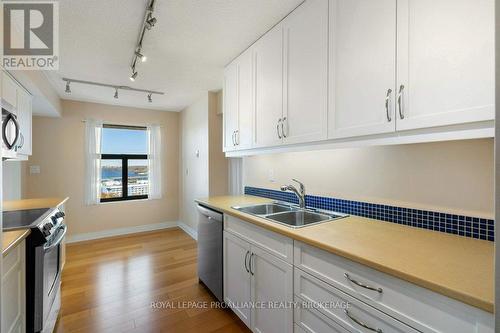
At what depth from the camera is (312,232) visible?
1357 mm

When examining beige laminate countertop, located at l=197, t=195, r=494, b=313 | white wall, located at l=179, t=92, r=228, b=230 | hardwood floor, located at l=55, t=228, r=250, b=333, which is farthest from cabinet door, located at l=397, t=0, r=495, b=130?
white wall, located at l=179, t=92, r=228, b=230

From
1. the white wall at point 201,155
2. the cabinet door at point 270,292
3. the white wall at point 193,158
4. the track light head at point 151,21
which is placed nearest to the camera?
the cabinet door at point 270,292

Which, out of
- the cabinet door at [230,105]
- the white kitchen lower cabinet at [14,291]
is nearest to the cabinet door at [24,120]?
the white kitchen lower cabinet at [14,291]

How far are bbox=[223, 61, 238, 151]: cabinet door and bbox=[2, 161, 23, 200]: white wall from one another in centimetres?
290

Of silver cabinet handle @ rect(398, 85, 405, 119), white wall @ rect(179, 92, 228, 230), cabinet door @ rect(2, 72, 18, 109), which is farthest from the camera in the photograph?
white wall @ rect(179, 92, 228, 230)

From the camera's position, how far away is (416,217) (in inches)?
56.5

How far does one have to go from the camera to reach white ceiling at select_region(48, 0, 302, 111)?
5.46ft

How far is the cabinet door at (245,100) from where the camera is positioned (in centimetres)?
227

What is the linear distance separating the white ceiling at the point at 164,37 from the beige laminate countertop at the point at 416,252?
1.57m

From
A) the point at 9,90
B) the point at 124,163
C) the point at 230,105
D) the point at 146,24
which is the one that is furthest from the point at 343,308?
the point at 124,163

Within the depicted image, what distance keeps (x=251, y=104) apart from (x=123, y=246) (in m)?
3.16

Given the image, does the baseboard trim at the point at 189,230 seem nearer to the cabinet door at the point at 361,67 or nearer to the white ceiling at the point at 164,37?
the white ceiling at the point at 164,37

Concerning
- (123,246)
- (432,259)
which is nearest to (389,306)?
(432,259)

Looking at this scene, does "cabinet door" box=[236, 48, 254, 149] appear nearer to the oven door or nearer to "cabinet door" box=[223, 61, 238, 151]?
"cabinet door" box=[223, 61, 238, 151]
